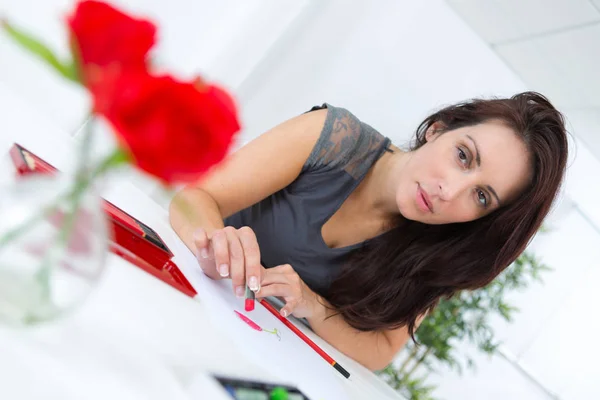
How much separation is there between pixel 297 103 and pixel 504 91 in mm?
1223

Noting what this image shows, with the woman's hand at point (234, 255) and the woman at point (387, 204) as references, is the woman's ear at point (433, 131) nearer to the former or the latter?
the woman at point (387, 204)

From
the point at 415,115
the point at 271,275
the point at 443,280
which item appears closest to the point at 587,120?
the point at 415,115

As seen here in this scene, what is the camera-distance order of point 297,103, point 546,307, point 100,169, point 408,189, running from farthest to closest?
→ point 546,307 → point 297,103 → point 408,189 → point 100,169

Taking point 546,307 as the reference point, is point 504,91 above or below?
above

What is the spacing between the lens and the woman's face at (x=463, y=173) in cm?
122

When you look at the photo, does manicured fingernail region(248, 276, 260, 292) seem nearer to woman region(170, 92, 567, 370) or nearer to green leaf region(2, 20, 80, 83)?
woman region(170, 92, 567, 370)

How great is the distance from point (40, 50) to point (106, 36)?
34 mm

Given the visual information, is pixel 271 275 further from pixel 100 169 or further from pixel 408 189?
pixel 100 169

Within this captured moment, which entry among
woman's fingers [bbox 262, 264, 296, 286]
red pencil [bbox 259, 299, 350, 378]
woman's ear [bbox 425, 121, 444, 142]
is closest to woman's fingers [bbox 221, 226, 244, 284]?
woman's fingers [bbox 262, 264, 296, 286]

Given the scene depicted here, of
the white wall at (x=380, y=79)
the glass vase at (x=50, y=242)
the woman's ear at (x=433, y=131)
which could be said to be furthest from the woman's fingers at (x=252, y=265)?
the white wall at (x=380, y=79)

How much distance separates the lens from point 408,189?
1.25 m

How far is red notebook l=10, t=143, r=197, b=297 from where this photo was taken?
649mm

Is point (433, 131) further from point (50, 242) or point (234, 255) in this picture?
point (50, 242)

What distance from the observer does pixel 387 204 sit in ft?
4.70
